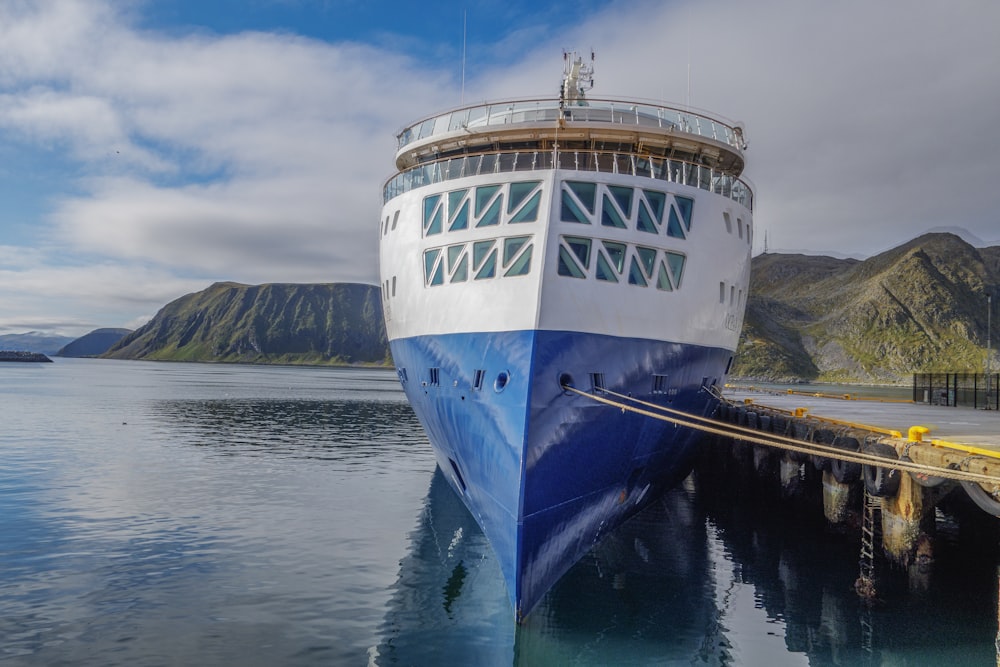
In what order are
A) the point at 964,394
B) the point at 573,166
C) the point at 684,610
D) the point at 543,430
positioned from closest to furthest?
the point at 543,430 → the point at 684,610 → the point at 573,166 → the point at 964,394

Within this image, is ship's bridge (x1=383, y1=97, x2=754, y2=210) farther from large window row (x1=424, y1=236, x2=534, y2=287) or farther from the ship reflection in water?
the ship reflection in water

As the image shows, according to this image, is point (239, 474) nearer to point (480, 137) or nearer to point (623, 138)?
point (480, 137)

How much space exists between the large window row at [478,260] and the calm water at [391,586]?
799cm

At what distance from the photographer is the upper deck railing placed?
1944cm

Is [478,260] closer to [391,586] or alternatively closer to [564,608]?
[564,608]

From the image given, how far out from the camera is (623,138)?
18.5 metres

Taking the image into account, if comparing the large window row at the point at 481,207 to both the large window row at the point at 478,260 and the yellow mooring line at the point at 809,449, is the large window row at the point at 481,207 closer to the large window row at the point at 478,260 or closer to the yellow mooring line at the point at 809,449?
the large window row at the point at 478,260

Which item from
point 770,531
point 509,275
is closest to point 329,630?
point 509,275

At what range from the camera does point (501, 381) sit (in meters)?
14.9

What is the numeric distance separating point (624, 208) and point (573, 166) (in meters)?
1.87

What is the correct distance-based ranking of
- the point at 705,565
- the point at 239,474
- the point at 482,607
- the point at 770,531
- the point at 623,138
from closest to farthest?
the point at 482,607 < the point at 623,138 < the point at 705,565 < the point at 770,531 < the point at 239,474

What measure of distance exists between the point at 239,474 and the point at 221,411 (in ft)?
126

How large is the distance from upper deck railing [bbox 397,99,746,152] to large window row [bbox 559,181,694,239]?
3.06m

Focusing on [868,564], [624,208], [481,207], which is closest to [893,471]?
[868,564]
